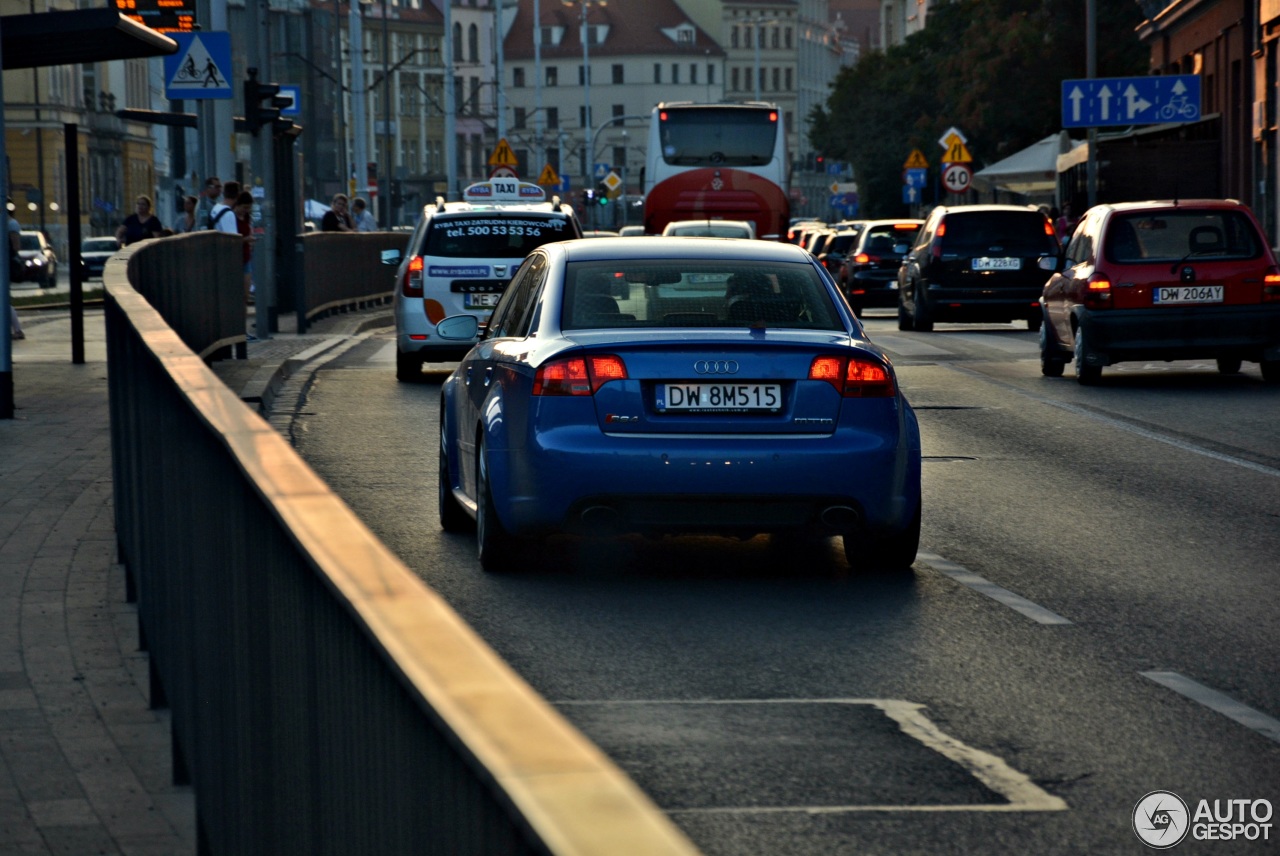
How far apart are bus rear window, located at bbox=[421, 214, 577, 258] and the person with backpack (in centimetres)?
449

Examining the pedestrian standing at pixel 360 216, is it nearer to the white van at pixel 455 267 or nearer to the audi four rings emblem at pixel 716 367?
the white van at pixel 455 267

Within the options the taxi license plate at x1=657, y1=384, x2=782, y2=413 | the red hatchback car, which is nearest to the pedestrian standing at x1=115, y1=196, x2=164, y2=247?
the red hatchback car

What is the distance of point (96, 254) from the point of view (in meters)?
68.1

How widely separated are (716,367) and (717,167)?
38232 mm

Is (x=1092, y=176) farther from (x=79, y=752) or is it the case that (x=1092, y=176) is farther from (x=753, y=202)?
(x=79, y=752)

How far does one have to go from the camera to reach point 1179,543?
34.8 feet

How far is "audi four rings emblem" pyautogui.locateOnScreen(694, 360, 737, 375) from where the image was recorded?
8.98 metres

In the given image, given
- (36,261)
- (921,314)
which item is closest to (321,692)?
(921,314)

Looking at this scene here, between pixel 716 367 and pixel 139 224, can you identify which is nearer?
pixel 716 367

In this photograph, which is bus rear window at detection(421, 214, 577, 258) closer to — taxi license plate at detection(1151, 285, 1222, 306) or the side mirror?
taxi license plate at detection(1151, 285, 1222, 306)

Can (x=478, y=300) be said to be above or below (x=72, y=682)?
above

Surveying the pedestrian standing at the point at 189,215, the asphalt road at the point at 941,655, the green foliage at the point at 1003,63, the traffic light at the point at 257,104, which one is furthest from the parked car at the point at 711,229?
the green foliage at the point at 1003,63

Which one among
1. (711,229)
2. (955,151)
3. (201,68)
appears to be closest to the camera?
(201,68)

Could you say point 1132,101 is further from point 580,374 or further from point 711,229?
point 580,374
